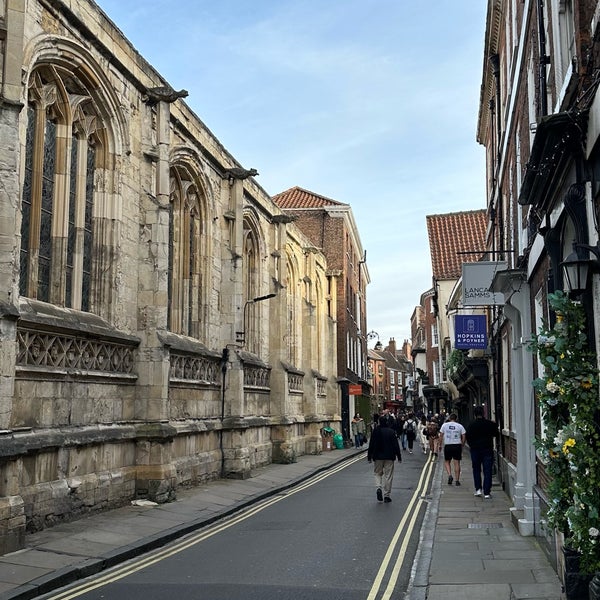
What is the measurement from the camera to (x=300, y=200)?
48188 mm

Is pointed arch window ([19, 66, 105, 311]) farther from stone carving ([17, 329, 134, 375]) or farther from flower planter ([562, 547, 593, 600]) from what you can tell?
flower planter ([562, 547, 593, 600])

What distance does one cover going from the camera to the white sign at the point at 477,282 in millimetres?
15453

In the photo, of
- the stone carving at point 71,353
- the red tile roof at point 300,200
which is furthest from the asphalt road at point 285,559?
the red tile roof at point 300,200

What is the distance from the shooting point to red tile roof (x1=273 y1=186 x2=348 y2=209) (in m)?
47.0

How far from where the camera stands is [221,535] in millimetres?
Answer: 11781

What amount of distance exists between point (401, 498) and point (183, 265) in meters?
7.55

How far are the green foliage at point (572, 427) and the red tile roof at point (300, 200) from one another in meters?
40.0

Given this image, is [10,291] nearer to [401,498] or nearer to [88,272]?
[88,272]

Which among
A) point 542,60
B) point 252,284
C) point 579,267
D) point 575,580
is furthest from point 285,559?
point 252,284

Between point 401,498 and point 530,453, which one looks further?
point 401,498

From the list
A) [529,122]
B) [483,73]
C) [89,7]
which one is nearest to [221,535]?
[529,122]

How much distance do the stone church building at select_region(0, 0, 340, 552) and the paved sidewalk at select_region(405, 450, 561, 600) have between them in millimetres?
5111

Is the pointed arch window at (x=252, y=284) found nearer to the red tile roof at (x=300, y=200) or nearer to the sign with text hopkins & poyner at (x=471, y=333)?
the sign with text hopkins & poyner at (x=471, y=333)

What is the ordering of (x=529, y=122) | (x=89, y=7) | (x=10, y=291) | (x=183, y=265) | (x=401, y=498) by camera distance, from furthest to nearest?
1. (x=183, y=265)
2. (x=401, y=498)
3. (x=89, y=7)
4. (x=529, y=122)
5. (x=10, y=291)
